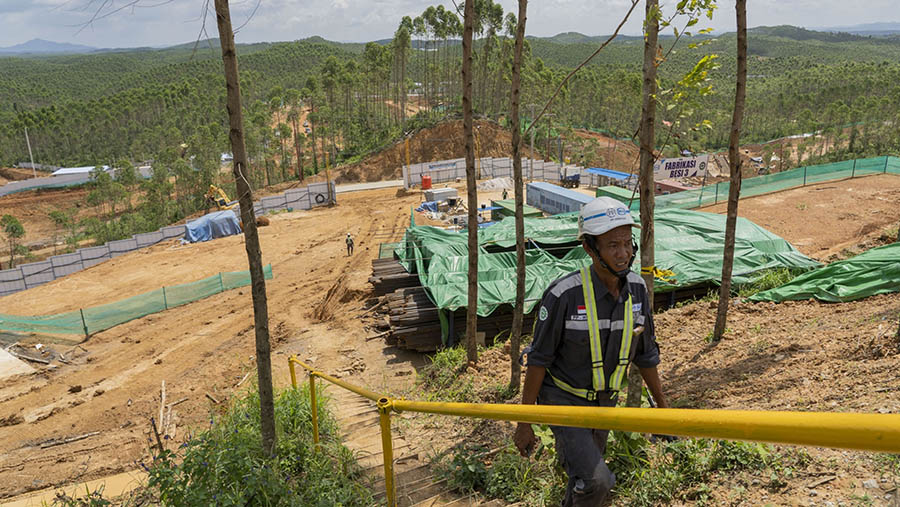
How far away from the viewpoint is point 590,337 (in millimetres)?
2850

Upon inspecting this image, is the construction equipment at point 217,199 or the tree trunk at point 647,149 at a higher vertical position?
the tree trunk at point 647,149

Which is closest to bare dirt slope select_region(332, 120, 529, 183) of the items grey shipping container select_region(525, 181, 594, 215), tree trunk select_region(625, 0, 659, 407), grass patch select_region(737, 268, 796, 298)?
grey shipping container select_region(525, 181, 594, 215)

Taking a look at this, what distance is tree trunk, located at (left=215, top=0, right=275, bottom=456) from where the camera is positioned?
464 cm

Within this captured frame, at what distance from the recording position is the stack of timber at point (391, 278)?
14789 mm

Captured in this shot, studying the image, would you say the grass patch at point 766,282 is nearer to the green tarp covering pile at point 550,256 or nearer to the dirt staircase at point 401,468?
the green tarp covering pile at point 550,256

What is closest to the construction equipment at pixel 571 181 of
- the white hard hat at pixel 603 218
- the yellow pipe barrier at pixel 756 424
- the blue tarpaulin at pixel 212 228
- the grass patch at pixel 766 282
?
the blue tarpaulin at pixel 212 228

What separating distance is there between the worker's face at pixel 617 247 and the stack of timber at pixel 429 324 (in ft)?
29.4

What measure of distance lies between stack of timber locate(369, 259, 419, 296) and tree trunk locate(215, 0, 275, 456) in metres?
9.32

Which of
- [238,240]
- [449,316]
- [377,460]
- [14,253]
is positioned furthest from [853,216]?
[14,253]

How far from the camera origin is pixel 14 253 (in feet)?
138

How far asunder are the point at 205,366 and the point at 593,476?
43.9 ft

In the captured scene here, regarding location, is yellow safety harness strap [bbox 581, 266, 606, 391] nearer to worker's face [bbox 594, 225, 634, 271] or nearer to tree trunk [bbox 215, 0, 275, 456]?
worker's face [bbox 594, 225, 634, 271]

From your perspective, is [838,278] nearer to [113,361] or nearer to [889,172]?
[113,361]

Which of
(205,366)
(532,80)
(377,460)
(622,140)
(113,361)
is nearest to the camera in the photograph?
(377,460)
